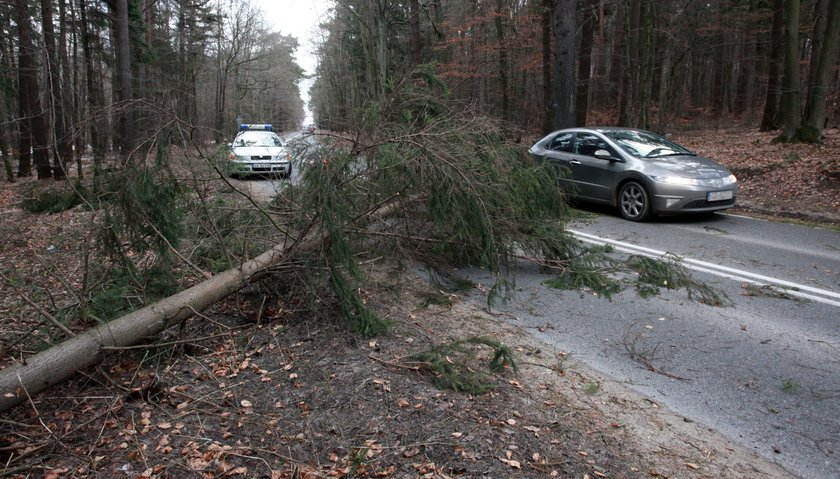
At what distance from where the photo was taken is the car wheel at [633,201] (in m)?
9.32

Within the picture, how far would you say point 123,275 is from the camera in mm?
4512

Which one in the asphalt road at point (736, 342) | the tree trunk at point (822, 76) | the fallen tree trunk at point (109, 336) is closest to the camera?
the fallen tree trunk at point (109, 336)

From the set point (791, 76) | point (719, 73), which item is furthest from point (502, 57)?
point (719, 73)

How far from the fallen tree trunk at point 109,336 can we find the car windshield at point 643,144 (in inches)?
299

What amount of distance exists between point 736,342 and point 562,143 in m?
7.36

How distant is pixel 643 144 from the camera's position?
10102mm

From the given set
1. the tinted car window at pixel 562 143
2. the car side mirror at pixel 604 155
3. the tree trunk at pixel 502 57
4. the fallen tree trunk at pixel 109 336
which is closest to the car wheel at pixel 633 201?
the car side mirror at pixel 604 155

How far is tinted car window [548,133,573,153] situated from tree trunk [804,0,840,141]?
343 inches

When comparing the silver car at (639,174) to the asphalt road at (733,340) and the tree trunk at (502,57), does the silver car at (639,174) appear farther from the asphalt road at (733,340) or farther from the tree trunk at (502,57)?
the tree trunk at (502,57)

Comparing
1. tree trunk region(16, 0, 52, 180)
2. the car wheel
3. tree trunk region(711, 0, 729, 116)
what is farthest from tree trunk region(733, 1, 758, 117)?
tree trunk region(16, 0, 52, 180)

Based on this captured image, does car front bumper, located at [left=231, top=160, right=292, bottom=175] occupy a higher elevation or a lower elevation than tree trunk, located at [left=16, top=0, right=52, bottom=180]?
lower

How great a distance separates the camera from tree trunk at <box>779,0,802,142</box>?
578 inches

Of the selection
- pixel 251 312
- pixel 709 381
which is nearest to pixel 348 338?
pixel 251 312

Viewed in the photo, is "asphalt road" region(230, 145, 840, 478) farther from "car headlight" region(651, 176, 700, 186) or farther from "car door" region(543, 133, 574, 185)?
"car door" region(543, 133, 574, 185)
